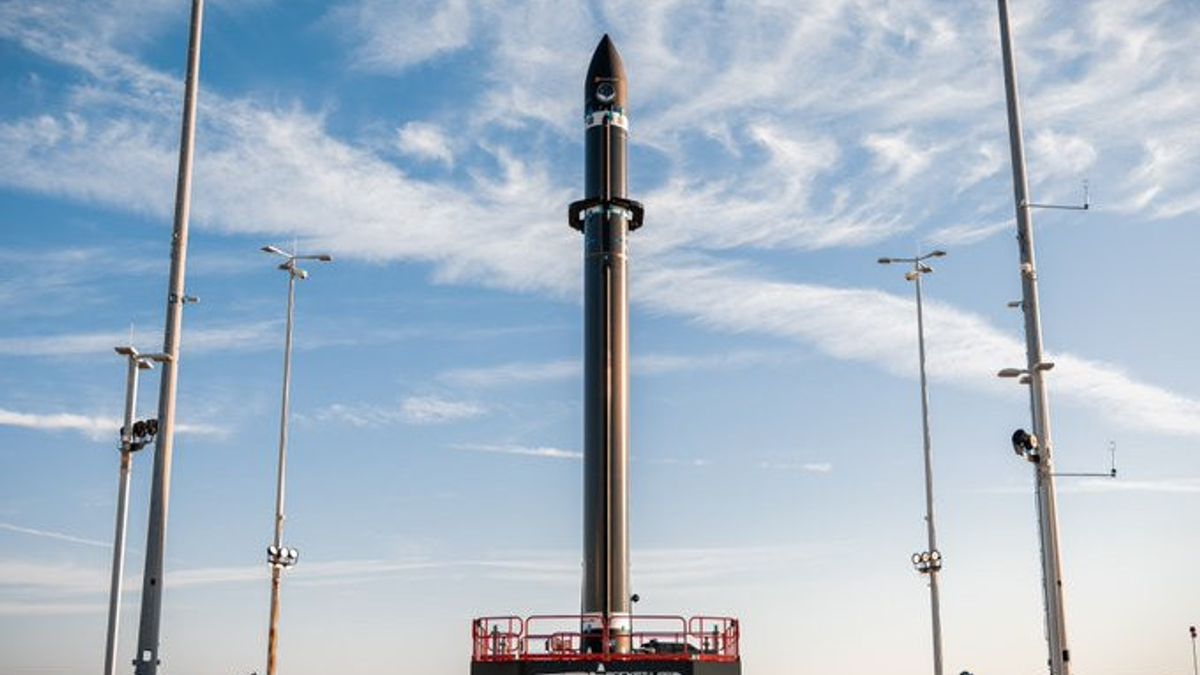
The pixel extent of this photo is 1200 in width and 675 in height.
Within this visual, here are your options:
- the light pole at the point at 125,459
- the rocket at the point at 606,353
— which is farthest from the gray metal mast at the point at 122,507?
the rocket at the point at 606,353

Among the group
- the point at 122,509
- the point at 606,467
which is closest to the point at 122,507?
the point at 122,509

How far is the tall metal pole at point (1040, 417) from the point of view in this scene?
25.5 meters

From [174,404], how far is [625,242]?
15889 millimetres

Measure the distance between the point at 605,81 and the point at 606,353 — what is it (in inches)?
354

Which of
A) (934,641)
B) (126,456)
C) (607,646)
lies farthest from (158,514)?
(934,641)

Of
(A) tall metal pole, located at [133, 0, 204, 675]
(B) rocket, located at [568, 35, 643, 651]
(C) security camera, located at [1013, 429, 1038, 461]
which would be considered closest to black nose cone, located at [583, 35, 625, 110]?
(B) rocket, located at [568, 35, 643, 651]

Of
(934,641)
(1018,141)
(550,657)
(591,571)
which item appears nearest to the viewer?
(1018,141)

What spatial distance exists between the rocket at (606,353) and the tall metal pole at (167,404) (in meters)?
12.9

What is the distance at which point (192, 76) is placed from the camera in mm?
31047

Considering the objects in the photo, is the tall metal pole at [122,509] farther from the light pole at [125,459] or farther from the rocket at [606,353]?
the rocket at [606,353]

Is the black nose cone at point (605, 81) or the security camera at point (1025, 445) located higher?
the black nose cone at point (605, 81)

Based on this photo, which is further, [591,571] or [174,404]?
[591,571]

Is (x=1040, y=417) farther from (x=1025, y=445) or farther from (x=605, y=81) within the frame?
(x=605, y=81)

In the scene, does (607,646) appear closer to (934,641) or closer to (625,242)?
(625,242)
